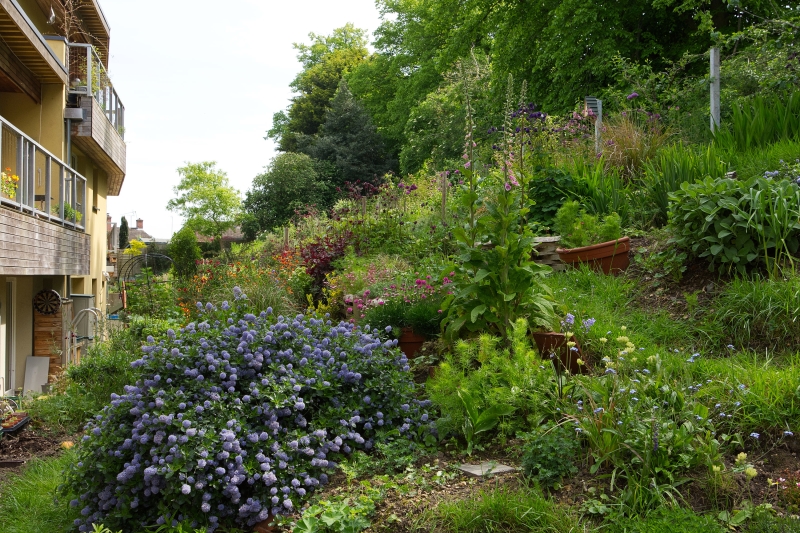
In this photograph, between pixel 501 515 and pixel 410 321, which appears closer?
pixel 501 515

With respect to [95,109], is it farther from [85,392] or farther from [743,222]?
[743,222]

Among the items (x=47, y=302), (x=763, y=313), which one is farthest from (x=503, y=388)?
(x=47, y=302)

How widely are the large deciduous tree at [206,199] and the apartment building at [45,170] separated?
3849cm

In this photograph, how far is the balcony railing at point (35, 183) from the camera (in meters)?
8.48

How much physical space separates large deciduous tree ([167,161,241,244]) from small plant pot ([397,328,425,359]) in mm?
49490

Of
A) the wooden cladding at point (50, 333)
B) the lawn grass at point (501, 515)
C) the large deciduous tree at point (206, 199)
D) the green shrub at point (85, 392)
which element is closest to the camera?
the lawn grass at point (501, 515)

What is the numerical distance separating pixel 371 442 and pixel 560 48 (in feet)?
48.8

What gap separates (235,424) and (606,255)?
12.7 feet

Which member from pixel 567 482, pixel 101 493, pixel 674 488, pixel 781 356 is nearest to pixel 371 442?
pixel 567 482

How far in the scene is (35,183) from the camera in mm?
10531

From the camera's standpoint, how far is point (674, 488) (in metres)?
2.94

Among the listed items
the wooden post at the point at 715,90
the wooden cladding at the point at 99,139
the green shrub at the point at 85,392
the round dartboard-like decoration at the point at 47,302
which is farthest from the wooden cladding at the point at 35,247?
the wooden post at the point at 715,90

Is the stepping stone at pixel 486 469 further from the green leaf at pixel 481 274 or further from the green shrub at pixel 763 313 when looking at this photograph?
the green shrub at pixel 763 313

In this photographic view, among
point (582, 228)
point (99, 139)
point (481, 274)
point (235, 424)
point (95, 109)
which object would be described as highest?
point (95, 109)
